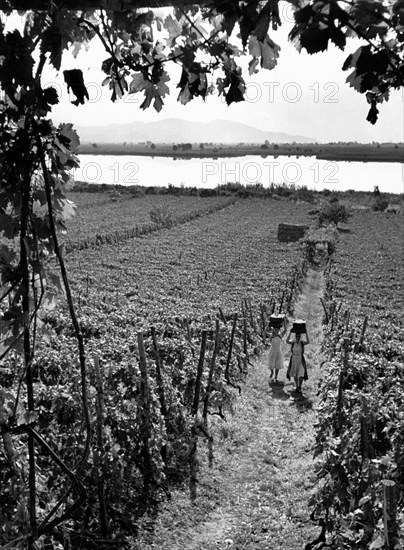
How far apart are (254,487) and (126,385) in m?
2.10

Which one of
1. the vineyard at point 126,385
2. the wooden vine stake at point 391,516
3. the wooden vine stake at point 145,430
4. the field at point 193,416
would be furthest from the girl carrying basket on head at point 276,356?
the wooden vine stake at point 391,516

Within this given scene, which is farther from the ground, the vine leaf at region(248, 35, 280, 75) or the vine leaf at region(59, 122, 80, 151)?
the vine leaf at region(248, 35, 280, 75)

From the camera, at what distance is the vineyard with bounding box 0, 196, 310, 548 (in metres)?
4.29

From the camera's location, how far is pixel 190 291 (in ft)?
64.6

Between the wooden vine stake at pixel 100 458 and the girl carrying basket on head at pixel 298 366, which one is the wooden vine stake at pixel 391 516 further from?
the girl carrying basket on head at pixel 298 366

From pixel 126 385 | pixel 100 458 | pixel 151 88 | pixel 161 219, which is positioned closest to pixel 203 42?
pixel 151 88

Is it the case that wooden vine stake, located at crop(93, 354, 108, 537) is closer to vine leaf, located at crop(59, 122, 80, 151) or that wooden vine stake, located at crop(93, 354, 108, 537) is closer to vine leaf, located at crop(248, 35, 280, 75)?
vine leaf, located at crop(59, 122, 80, 151)

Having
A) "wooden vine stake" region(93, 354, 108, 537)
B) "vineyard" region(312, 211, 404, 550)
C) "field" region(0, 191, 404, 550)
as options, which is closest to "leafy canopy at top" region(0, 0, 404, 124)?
"field" region(0, 191, 404, 550)

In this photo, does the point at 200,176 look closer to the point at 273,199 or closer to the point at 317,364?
the point at 273,199

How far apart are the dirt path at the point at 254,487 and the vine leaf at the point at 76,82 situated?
15.8ft

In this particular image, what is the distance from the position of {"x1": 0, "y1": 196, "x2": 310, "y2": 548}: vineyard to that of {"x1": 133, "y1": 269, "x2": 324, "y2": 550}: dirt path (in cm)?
30

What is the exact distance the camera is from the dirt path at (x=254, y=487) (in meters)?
6.07

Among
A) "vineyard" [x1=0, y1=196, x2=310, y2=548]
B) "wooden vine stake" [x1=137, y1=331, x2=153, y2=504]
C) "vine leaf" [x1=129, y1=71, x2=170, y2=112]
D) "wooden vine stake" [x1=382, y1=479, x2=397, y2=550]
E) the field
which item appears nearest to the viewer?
"vine leaf" [x1=129, y1=71, x2=170, y2=112]

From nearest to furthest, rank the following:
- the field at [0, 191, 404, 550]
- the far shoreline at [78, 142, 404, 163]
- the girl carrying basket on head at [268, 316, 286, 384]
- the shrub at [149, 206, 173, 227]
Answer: the field at [0, 191, 404, 550], the girl carrying basket on head at [268, 316, 286, 384], the shrub at [149, 206, 173, 227], the far shoreline at [78, 142, 404, 163]
